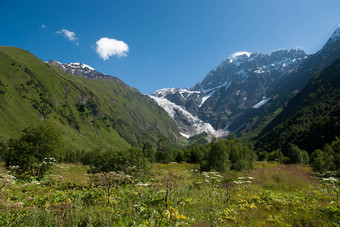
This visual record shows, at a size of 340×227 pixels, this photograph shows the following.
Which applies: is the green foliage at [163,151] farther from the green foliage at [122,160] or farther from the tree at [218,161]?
the green foliage at [122,160]

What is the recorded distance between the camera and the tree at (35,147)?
54.1 feet

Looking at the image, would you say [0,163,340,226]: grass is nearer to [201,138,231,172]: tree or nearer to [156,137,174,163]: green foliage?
[201,138,231,172]: tree

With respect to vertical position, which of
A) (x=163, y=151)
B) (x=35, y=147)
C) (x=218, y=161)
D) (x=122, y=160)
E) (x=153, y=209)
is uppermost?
(x=35, y=147)

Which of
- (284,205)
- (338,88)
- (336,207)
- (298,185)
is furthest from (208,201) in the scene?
(338,88)

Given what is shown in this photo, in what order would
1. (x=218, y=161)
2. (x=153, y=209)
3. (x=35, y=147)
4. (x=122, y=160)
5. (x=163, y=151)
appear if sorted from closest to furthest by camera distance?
(x=153, y=209)
(x=122, y=160)
(x=35, y=147)
(x=218, y=161)
(x=163, y=151)

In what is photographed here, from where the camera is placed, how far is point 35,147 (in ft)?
57.5

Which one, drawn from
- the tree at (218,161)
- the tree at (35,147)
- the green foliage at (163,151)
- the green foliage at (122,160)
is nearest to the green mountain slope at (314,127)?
the green foliage at (163,151)

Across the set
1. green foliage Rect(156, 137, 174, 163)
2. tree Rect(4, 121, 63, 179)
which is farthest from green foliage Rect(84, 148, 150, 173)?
green foliage Rect(156, 137, 174, 163)

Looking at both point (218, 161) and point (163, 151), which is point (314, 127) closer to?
point (163, 151)

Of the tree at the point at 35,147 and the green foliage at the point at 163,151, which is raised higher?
the tree at the point at 35,147

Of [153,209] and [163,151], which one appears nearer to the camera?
[153,209]

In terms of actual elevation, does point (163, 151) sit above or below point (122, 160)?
below

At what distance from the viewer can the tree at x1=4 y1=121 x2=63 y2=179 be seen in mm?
16484

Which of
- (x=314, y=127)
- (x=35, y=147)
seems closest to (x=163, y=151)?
(x=35, y=147)
